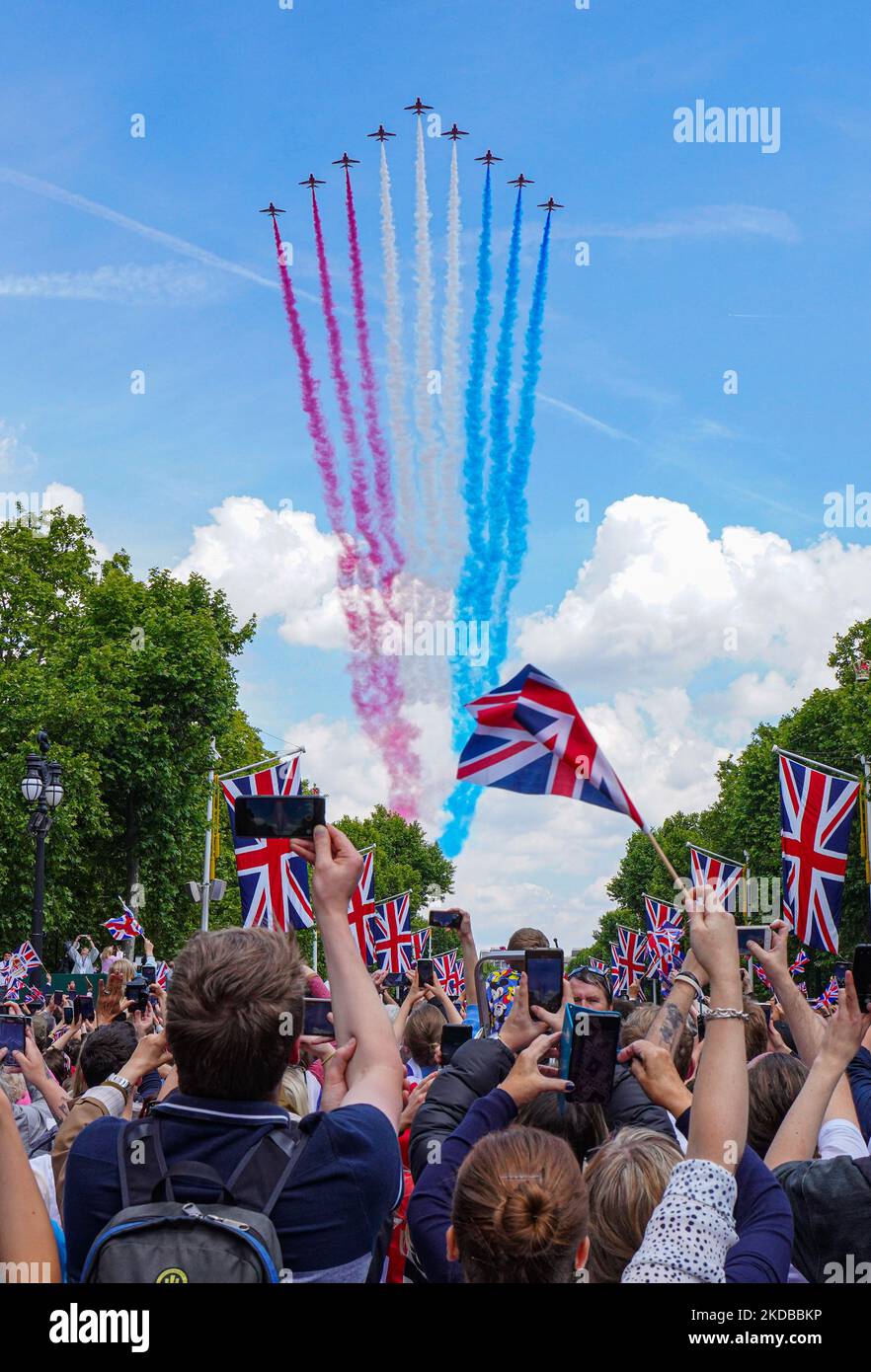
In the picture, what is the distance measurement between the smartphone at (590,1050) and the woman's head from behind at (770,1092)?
1.14m

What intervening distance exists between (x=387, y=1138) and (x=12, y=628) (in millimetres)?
38455

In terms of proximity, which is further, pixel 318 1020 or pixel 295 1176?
pixel 318 1020

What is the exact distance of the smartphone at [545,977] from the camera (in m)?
3.93

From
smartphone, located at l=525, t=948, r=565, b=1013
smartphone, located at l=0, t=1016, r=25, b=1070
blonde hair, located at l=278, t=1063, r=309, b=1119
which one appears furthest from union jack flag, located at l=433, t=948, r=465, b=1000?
smartphone, located at l=525, t=948, r=565, b=1013

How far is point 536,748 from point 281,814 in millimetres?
1836

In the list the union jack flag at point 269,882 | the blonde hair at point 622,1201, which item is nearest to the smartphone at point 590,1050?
the blonde hair at point 622,1201

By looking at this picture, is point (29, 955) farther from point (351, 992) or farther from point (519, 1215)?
point (519, 1215)

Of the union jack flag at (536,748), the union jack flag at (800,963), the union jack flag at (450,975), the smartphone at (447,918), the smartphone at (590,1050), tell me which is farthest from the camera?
the union jack flag at (800,963)

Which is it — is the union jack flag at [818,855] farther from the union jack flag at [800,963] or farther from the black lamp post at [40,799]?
the black lamp post at [40,799]

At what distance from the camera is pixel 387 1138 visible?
2.84m

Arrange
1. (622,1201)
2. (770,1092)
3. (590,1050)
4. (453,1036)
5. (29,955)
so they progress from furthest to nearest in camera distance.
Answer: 1. (29,955)
2. (453,1036)
3. (770,1092)
4. (590,1050)
5. (622,1201)

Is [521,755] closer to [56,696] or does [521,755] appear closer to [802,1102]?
[802,1102]

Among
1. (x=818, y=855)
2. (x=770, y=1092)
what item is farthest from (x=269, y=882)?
(x=770, y=1092)

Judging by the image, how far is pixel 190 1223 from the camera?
2535 mm
